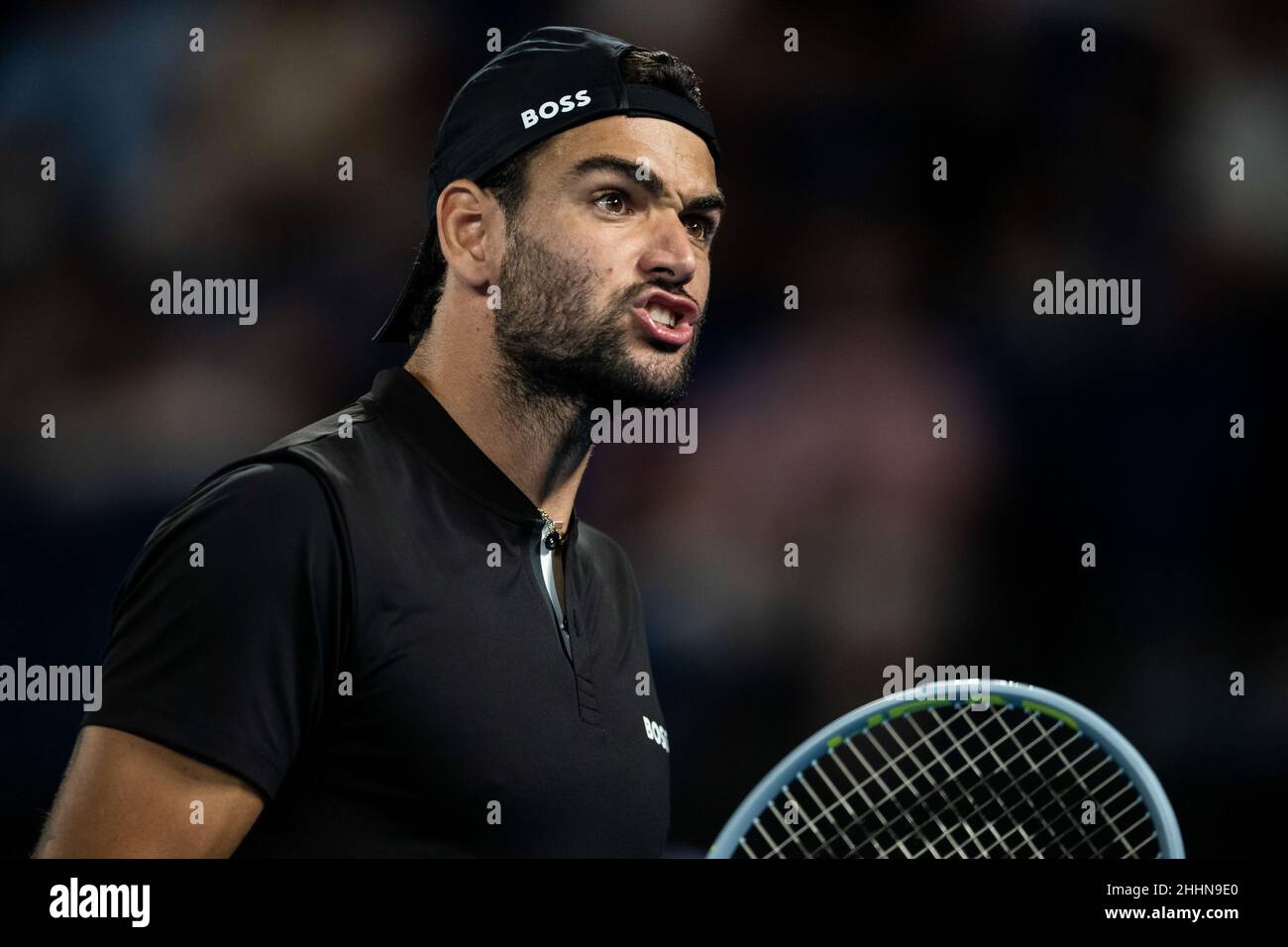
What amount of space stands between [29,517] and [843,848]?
155cm

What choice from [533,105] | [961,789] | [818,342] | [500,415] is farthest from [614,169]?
[818,342]

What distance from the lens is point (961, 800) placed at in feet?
6.97

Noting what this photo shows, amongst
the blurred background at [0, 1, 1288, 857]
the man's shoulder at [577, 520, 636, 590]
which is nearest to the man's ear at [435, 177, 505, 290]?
the man's shoulder at [577, 520, 636, 590]

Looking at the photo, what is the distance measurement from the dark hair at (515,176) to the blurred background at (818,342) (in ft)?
3.02

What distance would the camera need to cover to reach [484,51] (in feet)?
8.54

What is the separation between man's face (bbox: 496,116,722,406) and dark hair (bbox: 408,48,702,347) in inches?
0.6

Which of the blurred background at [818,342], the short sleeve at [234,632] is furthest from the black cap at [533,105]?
the blurred background at [818,342]

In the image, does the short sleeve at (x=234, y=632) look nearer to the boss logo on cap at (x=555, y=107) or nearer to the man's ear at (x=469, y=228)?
the man's ear at (x=469, y=228)

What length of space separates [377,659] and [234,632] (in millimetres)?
138

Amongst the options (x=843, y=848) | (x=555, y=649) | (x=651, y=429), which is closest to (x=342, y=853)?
(x=555, y=649)

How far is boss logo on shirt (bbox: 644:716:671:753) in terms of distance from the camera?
5.05 feet

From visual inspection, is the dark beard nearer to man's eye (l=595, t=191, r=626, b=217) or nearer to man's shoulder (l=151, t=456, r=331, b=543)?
man's eye (l=595, t=191, r=626, b=217)

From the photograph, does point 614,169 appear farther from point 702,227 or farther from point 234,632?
point 234,632

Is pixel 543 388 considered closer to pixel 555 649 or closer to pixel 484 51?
pixel 555 649
